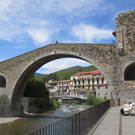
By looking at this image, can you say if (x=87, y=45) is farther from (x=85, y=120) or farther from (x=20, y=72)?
(x=85, y=120)

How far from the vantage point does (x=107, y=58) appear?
12227 mm

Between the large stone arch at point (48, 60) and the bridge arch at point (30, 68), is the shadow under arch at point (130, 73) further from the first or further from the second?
the bridge arch at point (30, 68)

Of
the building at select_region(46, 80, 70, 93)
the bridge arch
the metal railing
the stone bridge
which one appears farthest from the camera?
the building at select_region(46, 80, 70, 93)

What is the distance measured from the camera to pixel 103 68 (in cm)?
1222

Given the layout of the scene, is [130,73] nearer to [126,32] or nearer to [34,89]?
[126,32]

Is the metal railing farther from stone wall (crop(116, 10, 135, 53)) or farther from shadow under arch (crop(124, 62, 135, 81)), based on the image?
shadow under arch (crop(124, 62, 135, 81))

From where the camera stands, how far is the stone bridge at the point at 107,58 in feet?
38.2

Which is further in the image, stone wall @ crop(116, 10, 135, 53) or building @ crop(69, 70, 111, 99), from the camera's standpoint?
building @ crop(69, 70, 111, 99)

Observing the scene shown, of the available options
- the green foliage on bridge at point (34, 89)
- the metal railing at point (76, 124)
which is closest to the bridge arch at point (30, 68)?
the green foliage on bridge at point (34, 89)

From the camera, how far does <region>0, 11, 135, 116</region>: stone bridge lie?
11.7 metres

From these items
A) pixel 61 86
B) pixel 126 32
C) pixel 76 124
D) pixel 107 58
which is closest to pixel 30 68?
pixel 107 58

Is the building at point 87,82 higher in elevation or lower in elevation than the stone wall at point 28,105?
higher

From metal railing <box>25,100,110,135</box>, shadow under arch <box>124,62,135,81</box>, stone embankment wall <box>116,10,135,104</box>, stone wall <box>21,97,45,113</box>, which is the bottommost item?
stone wall <box>21,97,45,113</box>

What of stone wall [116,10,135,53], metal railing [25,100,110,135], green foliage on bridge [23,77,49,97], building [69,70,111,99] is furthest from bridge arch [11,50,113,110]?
building [69,70,111,99]
